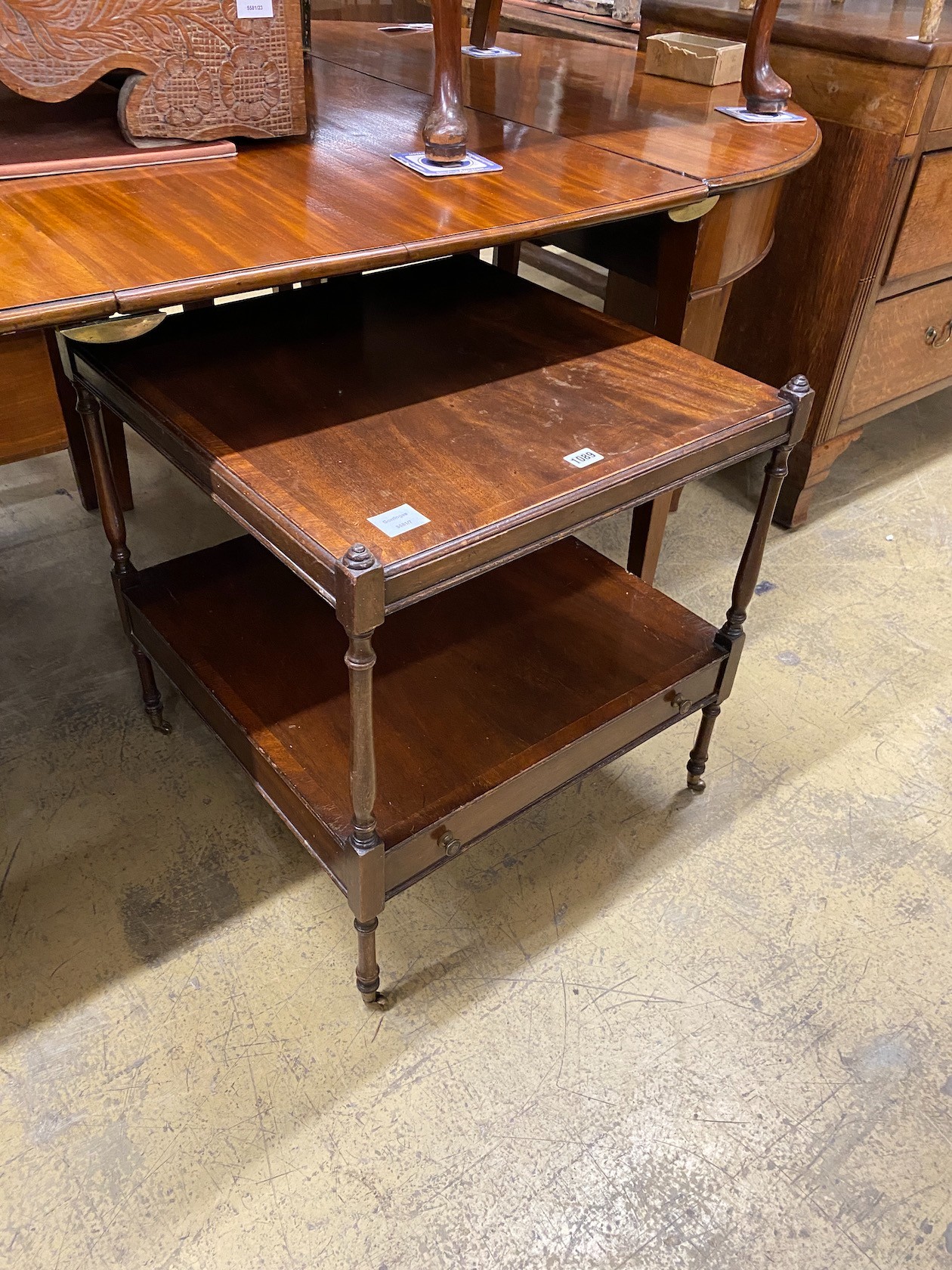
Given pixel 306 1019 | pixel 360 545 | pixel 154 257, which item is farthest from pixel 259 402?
pixel 306 1019

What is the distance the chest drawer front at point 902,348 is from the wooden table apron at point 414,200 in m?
0.42

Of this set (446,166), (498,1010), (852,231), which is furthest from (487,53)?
(498,1010)

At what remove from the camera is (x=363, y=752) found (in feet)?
3.09

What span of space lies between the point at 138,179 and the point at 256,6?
225 mm

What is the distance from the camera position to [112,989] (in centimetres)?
118

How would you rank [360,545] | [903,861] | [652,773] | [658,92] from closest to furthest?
[360,545] < [903,861] < [652,773] < [658,92]

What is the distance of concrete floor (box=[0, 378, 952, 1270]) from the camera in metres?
1.00

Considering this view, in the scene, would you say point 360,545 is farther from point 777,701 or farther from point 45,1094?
point 777,701

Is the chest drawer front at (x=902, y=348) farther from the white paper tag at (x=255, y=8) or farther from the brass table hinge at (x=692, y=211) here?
the white paper tag at (x=255, y=8)

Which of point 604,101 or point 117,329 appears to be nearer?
point 117,329

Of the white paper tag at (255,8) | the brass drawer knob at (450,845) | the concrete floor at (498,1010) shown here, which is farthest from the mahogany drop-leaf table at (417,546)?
the white paper tag at (255,8)

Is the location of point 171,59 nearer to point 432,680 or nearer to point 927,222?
point 432,680

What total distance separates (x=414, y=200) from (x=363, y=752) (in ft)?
2.01

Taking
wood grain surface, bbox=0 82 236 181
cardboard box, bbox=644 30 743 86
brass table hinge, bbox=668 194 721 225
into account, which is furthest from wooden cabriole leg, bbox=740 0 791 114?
wood grain surface, bbox=0 82 236 181
